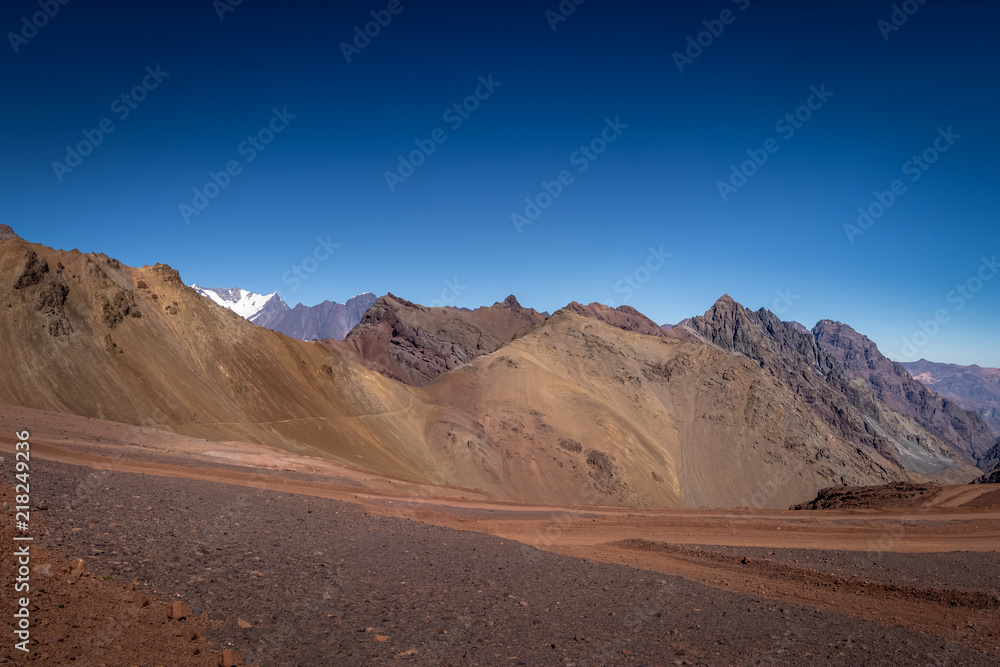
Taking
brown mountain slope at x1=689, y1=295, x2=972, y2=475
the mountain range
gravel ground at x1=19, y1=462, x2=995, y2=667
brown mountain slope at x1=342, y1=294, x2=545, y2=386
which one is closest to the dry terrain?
→ gravel ground at x1=19, y1=462, x2=995, y2=667

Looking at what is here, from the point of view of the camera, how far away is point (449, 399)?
61.9 meters

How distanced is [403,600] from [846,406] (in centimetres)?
17377

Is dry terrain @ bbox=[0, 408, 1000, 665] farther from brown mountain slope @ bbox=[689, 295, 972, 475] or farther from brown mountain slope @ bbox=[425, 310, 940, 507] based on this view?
brown mountain slope @ bbox=[689, 295, 972, 475]

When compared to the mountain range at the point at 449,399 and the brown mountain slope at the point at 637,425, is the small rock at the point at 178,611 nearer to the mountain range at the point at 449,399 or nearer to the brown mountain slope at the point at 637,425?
the mountain range at the point at 449,399

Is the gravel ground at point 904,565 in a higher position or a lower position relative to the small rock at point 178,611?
lower

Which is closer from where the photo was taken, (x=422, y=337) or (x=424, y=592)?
(x=424, y=592)

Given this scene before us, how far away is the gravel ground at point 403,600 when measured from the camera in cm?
739

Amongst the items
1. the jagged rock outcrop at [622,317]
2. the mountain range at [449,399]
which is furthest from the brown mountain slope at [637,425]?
the jagged rock outcrop at [622,317]

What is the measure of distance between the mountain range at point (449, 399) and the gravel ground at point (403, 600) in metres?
25.7

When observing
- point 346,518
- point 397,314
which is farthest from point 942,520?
point 397,314

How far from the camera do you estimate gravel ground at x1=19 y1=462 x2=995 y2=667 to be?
739 cm

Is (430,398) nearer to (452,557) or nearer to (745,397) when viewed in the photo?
(745,397)

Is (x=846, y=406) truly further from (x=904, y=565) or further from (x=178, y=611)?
(x=178, y=611)

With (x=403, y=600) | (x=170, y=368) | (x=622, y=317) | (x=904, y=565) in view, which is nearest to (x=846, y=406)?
(x=622, y=317)
